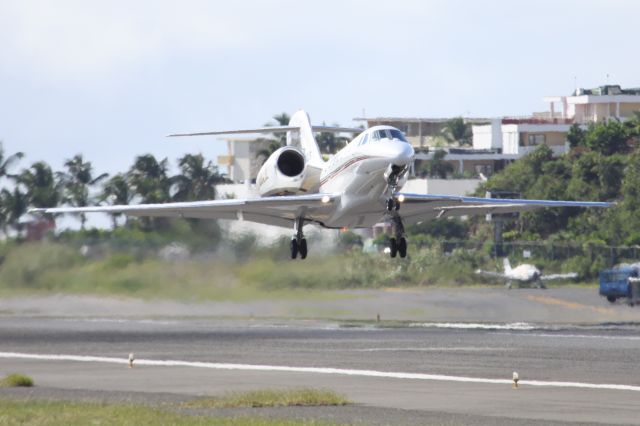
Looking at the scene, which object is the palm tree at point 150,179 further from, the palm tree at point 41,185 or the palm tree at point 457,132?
the palm tree at point 457,132

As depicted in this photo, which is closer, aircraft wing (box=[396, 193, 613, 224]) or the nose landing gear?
the nose landing gear

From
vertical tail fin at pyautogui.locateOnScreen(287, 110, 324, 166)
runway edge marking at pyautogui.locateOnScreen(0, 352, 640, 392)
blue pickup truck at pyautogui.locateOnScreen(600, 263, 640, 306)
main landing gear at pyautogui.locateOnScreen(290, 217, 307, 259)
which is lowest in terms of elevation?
runway edge marking at pyautogui.locateOnScreen(0, 352, 640, 392)

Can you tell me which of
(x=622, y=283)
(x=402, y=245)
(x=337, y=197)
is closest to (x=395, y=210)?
(x=402, y=245)

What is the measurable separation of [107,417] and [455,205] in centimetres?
1614

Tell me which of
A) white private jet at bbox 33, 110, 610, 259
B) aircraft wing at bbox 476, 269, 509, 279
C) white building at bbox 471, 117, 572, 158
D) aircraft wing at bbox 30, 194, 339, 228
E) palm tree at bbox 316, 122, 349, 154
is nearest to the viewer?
white private jet at bbox 33, 110, 610, 259

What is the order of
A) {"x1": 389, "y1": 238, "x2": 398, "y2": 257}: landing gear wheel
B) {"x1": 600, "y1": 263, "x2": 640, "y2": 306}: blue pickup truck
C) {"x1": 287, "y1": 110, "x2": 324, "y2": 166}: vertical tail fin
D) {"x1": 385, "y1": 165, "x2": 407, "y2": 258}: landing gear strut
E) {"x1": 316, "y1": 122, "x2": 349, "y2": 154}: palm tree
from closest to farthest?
{"x1": 385, "y1": 165, "x2": 407, "y2": 258}: landing gear strut < {"x1": 389, "y1": 238, "x2": 398, "y2": 257}: landing gear wheel < {"x1": 287, "y1": 110, "x2": 324, "y2": 166}: vertical tail fin < {"x1": 600, "y1": 263, "x2": 640, "y2": 306}: blue pickup truck < {"x1": 316, "y1": 122, "x2": 349, "y2": 154}: palm tree

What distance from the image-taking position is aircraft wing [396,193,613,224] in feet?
157

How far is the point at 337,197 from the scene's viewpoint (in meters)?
47.1

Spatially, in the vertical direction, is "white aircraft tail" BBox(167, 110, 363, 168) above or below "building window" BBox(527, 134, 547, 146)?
below

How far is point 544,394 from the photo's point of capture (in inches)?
1780

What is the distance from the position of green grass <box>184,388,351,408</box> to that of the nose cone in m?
6.50

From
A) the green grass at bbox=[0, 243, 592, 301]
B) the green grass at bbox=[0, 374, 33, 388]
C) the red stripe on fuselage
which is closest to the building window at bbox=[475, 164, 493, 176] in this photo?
the green grass at bbox=[0, 243, 592, 301]

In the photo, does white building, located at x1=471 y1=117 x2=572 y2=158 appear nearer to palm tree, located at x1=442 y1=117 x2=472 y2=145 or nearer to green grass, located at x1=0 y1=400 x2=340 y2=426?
palm tree, located at x1=442 y1=117 x2=472 y2=145

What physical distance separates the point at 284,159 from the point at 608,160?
61.9 m
